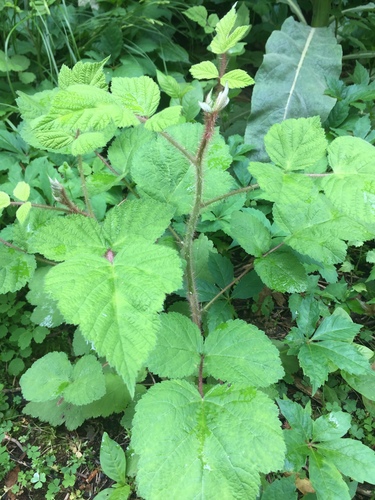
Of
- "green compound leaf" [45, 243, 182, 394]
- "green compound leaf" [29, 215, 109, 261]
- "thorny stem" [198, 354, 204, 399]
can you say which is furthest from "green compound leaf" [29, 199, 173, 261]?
"thorny stem" [198, 354, 204, 399]

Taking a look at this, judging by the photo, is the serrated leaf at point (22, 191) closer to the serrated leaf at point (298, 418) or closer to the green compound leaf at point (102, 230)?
the green compound leaf at point (102, 230)

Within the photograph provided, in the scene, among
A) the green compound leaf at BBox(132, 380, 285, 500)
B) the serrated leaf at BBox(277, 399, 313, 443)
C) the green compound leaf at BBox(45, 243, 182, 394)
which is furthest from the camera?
the serrated leaf at BBox(277, 399, 313, 443)

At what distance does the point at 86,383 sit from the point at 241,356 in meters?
0.49

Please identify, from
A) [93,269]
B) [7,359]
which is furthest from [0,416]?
[93,269]

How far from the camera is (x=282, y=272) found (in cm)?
133

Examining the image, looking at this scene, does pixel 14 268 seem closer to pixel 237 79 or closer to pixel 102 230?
pixel 102 230

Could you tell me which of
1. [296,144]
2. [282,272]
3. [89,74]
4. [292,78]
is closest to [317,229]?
[282,272]

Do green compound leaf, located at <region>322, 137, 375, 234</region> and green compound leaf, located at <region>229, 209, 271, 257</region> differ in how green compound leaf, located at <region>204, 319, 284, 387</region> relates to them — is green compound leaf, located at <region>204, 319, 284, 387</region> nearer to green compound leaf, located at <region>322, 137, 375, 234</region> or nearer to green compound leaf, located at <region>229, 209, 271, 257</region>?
green compound leaf, located at <region>229, 209, 271, 257</region>

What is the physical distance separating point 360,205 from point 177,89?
116 cm

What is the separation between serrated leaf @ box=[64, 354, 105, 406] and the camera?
1264 millimetres

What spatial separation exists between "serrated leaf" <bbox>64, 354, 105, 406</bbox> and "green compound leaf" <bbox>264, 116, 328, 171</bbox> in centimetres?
80

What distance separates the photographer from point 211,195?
4.32ft

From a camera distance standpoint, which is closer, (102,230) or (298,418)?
(102,230)

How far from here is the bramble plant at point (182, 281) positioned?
0.87 m
